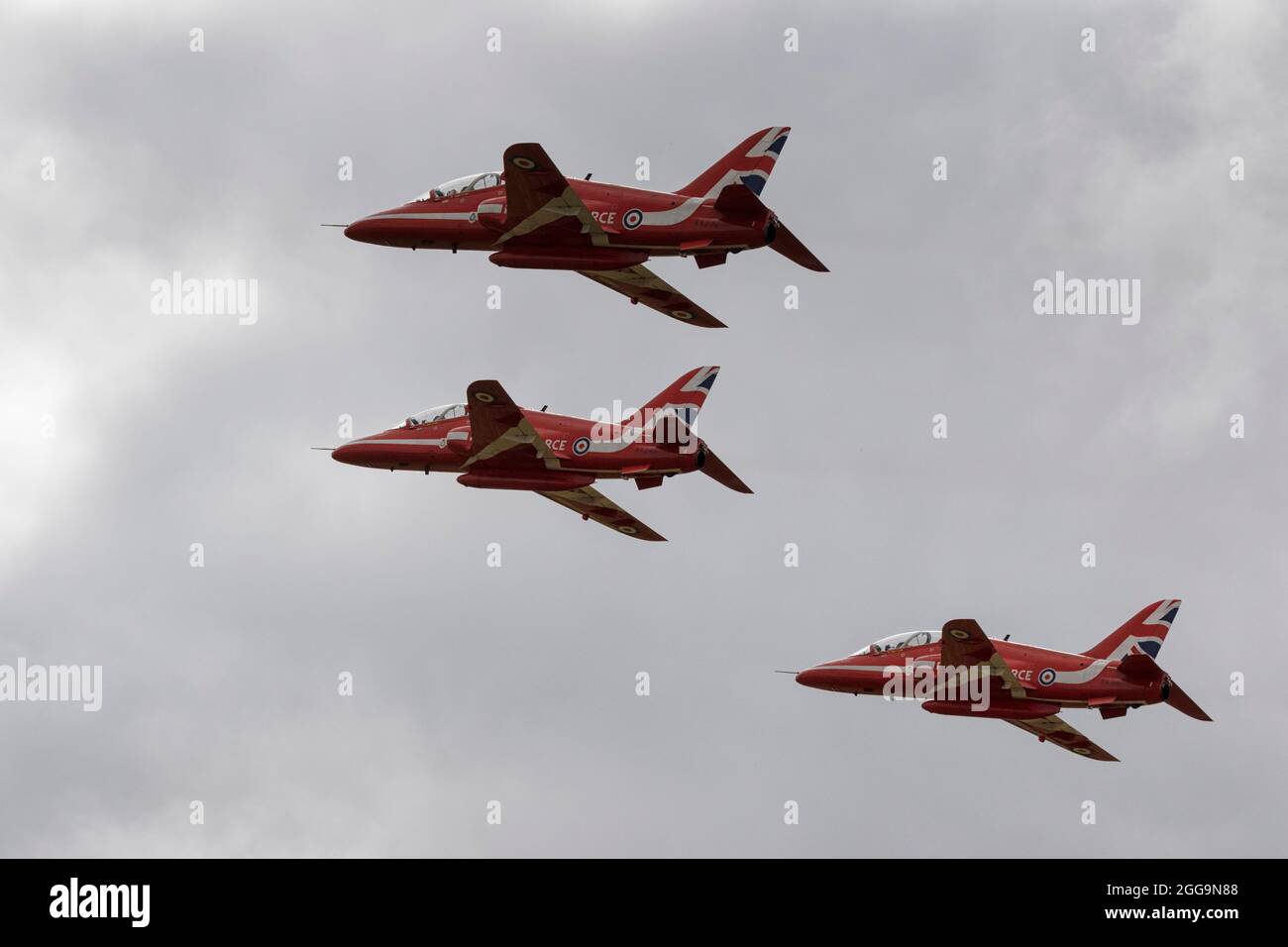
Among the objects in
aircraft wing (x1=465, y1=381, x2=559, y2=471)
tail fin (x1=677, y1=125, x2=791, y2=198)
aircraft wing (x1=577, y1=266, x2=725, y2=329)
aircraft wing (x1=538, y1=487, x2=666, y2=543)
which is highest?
tail fin (x1=677, y1=125, x2=791, y2=198)

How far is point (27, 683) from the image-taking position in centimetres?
8594

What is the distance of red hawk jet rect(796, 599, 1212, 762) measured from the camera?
83.2 m

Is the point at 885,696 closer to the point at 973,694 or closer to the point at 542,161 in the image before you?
the point at 973,694

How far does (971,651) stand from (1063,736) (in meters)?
15.4

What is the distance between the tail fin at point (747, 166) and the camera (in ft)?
256

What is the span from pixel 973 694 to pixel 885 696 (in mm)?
4190

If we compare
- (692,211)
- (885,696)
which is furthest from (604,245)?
(885,696)

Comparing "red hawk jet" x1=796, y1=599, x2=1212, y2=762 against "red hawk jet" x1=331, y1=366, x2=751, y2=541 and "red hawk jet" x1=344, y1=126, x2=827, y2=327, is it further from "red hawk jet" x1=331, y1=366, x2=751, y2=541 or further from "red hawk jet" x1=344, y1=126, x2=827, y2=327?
"red hawk jet" x1=344, y1=126, x2=827, y2=327

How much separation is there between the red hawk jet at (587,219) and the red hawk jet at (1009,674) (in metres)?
18.0

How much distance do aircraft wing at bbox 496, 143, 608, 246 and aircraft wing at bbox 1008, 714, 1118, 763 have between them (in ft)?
105

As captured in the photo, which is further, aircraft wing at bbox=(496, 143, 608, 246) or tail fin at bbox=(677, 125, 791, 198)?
tail fin at bbox=(677, 125, 791, 198)

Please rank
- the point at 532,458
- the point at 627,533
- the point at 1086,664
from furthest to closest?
the point at 627,533 < the point at 1086,664 < the point at 532,458

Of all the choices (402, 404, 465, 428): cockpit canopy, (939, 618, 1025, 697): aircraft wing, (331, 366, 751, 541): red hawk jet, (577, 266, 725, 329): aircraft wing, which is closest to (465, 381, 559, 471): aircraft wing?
(331, 366, 751, 541): red hawk jet
